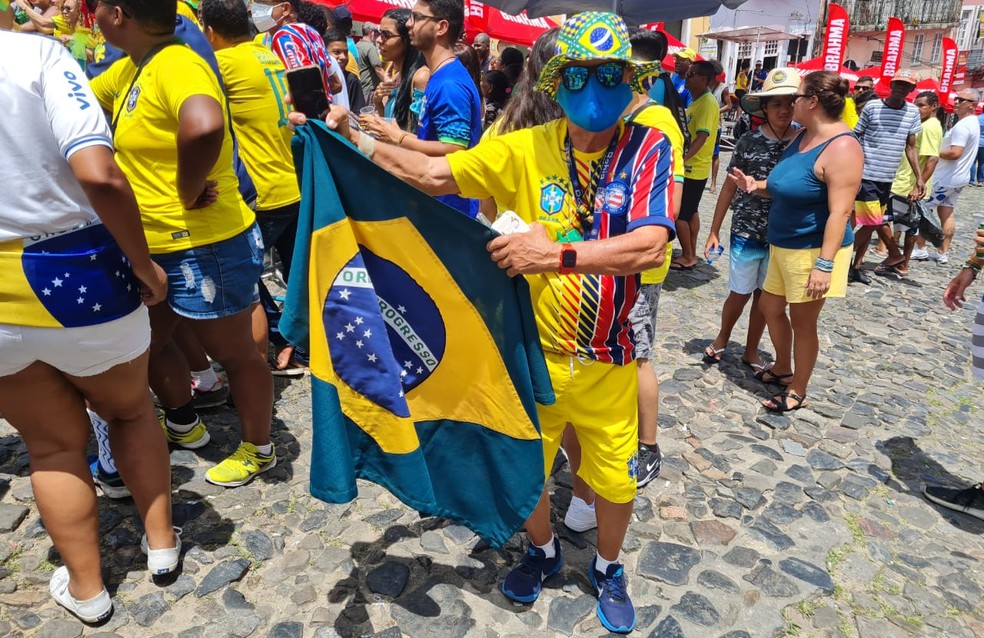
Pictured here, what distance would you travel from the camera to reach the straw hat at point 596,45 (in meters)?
2.10

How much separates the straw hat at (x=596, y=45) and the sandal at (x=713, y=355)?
3384mm

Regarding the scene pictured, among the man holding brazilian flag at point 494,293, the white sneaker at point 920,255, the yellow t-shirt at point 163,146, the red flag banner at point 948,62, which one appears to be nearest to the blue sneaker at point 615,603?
the man holding brazilian flag at point 494,293

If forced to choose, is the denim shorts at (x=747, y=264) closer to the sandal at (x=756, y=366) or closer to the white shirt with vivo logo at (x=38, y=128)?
the sandal at (x=756, y=366)

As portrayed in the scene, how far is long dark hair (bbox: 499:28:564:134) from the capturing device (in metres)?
2.91

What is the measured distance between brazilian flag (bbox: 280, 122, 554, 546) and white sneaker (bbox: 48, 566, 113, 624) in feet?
3.46

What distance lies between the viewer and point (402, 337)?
7.76 feet

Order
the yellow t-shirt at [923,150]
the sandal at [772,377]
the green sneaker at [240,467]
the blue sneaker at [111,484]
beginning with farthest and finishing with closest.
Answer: the yellow t-shirt at [923,150]
the sandal at [772,377]
the green sneaker at [240,467]
the blue sneaker at [111,484]

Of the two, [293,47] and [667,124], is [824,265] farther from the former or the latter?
[293,47]

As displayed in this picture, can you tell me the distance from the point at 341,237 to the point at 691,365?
144 inches

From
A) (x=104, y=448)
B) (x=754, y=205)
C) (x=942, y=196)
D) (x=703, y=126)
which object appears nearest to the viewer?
(x=104, y=448)

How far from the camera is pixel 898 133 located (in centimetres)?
769

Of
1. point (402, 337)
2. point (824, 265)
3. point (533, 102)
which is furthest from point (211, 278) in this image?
point (824, 265)

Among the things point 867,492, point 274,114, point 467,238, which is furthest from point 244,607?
point 867,492

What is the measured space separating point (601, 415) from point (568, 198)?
2.58 feet
